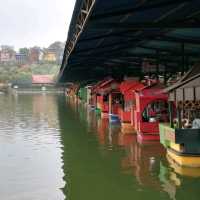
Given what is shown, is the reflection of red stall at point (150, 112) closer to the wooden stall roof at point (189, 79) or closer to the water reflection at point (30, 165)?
the water reflection at point (30, 165)

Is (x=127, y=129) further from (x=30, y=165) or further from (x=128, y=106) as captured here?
(x=30, y=165)

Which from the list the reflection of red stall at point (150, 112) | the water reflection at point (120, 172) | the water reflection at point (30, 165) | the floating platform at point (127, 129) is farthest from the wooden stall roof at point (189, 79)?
the floating platform at point (127, 129)

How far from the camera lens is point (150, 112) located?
76.0 ft

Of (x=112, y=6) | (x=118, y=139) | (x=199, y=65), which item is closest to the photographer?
(x=112, y=6)

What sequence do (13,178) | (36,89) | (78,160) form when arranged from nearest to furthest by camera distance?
(13,178), (78,160), (36,89)

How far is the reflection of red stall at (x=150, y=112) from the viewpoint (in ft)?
72.1

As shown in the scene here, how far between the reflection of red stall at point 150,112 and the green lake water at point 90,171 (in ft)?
2.24

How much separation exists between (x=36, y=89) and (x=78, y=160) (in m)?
131

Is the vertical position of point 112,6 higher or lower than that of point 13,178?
higher

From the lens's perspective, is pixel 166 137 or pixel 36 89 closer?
pixel 166 137

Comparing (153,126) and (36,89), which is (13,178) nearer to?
(153,126)

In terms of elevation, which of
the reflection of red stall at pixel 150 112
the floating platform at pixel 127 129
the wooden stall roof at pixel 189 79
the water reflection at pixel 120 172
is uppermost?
the wooden stall roof at pixel 189 79

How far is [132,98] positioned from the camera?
91.2ft

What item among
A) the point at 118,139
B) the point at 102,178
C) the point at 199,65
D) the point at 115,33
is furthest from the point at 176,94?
the point at 118,139
